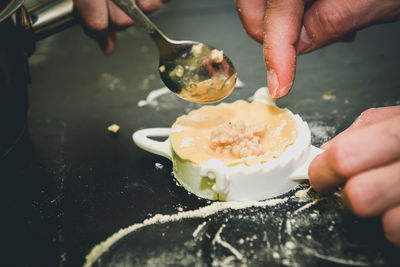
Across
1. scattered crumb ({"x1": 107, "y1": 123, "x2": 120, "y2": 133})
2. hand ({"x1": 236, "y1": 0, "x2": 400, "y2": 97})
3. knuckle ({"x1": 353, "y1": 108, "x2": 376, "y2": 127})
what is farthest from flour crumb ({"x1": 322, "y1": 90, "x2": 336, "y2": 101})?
scattered crumb ({"x1": 107, "y1": 123, "x2": 120, "y2": 133})

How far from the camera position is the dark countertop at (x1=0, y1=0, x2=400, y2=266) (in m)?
0.98

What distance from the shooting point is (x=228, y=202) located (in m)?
1.05

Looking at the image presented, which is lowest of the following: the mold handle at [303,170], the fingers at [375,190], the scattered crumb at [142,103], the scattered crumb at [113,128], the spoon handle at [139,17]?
the scattered crumb at [142,103]

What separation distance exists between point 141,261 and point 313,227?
457 mm

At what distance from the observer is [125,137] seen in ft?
4.72

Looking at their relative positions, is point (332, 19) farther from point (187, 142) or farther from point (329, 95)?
point (187, 142)

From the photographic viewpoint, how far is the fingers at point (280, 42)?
3.82 ft

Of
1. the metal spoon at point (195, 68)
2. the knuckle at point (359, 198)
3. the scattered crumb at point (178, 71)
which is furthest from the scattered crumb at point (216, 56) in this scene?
the knuckle at point (359, 198)

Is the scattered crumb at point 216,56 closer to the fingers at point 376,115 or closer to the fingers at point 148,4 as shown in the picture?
the fingers at point 376,115

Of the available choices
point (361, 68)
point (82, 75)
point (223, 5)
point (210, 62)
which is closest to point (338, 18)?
point (210, 62)

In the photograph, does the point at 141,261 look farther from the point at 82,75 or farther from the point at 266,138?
the point at 82,75

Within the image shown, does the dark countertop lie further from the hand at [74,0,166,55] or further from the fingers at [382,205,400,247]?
the hand at [74,0,166,55]

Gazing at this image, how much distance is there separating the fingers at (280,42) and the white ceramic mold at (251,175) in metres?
0.16

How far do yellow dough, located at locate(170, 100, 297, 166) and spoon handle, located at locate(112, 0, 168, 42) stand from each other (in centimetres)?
29
